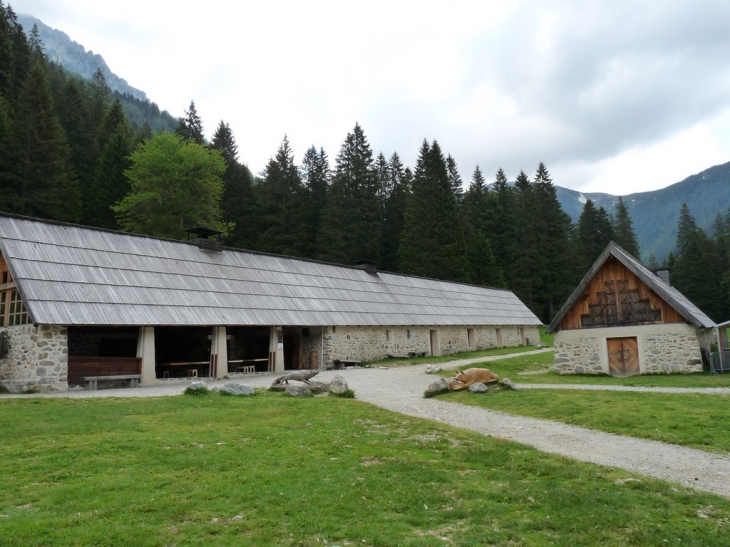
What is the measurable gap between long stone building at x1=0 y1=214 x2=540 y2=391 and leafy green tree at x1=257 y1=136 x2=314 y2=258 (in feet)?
61.7

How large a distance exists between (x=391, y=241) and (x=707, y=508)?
54.5m

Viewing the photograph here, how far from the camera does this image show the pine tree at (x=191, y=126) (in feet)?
182

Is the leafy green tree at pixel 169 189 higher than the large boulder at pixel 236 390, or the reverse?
the leafy green tree at pixel 169 189

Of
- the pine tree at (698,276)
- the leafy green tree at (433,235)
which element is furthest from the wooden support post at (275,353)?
the pine tree at (698,276)

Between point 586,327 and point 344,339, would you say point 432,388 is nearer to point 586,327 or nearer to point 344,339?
point 586,327

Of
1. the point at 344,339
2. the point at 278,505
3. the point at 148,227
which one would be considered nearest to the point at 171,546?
the point at 278,505

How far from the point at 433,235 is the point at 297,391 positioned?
40.2m

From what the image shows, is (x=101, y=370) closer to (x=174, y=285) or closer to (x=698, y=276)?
(x=174, y=285)

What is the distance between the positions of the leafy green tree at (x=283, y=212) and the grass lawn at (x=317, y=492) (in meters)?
42.4

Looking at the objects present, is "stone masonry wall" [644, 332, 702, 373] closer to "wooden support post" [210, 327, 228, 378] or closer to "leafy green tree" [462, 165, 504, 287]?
"wooden support post" [210, 327, 228, 378]

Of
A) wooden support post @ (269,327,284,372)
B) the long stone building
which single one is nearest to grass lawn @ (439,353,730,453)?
wooden support post @ (269,327,284,372)

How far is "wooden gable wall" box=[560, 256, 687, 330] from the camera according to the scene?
20.1 m

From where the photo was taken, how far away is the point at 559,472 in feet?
21.7

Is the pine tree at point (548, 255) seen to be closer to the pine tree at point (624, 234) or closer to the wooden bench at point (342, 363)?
the pine tree at point (624, 234)
